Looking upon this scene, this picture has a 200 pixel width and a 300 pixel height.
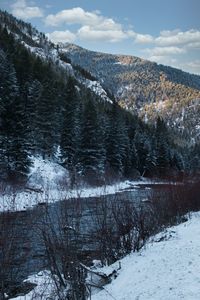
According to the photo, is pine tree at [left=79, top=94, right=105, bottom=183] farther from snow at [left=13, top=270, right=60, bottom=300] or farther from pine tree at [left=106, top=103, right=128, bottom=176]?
snow at [left=13, top=270, right=60, bottom=300]

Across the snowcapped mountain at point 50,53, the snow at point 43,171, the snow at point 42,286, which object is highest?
the snowcapped mountain at point 50,53

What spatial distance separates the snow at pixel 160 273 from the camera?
28.3 feet

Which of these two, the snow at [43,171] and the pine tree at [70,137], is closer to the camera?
the snow at [43,171]

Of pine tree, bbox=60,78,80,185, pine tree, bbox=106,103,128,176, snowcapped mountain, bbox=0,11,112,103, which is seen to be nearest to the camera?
pine tree, bbox=60,78,80,185

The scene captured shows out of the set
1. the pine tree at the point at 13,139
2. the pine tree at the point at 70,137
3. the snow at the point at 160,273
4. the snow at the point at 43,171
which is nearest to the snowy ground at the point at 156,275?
the snow at the point at 160,273

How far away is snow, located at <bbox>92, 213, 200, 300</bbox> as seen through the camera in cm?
863

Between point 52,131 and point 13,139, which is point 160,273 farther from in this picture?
point 52,131

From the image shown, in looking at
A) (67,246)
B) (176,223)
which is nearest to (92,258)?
(67,246)

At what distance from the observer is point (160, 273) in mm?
10047

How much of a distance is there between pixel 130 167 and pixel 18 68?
23812 millimetres

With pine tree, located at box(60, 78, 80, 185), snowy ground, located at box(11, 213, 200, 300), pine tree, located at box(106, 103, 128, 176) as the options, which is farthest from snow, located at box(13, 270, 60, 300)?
pine tree, located at box(106, 103, 128, 176)

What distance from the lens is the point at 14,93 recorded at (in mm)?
50062

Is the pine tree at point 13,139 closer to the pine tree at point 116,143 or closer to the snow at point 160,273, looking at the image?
the pine tree at point 116,143

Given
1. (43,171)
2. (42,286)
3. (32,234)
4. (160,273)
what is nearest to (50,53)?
(43,171)
